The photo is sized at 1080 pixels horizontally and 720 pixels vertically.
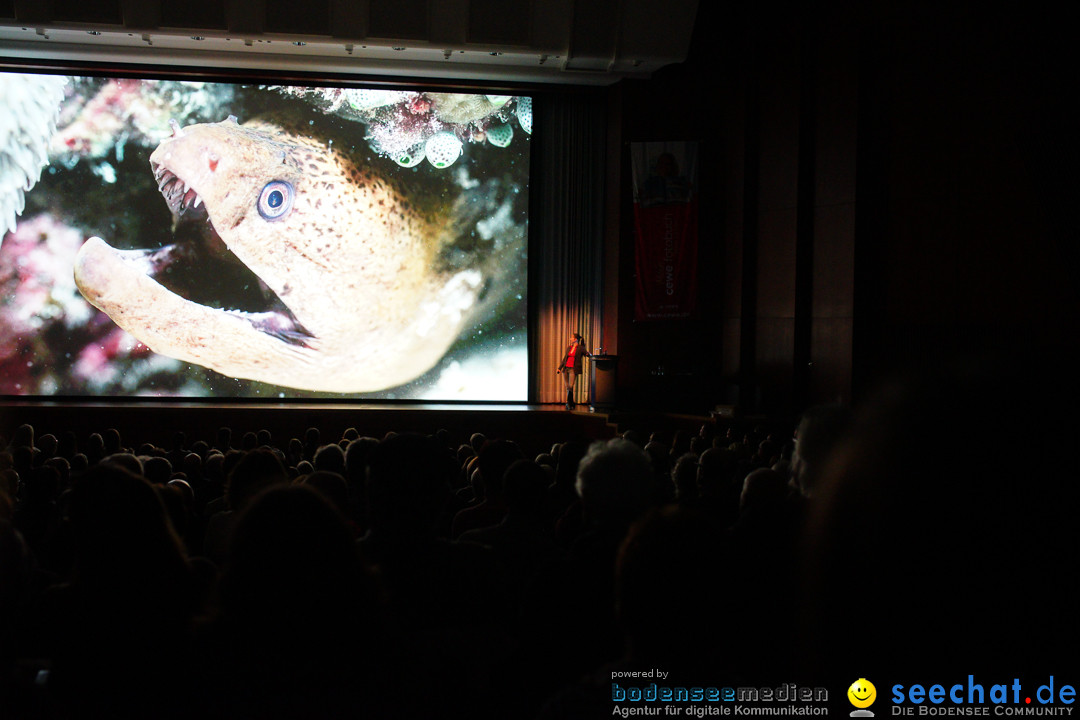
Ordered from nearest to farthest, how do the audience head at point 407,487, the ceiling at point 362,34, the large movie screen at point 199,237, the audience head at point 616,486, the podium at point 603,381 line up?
the audience head at point 407,487
the audience head at point 616,486
the ceiling at point 362,34
the large movie screen at point 199,237
the podium at point 603,381

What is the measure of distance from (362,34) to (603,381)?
18.1 feet

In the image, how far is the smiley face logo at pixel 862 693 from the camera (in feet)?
4.32

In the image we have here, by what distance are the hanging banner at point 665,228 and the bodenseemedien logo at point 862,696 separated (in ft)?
36.7

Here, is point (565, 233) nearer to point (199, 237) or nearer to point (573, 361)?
point (573, 361)

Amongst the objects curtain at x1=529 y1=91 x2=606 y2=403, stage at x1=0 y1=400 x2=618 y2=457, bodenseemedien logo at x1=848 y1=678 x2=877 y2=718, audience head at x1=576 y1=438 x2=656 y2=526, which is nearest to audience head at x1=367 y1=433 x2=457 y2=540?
audience head at x1=576 y1=438 x2=656 y2=526

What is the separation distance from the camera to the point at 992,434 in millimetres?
1060

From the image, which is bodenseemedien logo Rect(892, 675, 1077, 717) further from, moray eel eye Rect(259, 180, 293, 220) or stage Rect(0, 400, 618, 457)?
moray eel eye Rect(259, 180, 293, 220)

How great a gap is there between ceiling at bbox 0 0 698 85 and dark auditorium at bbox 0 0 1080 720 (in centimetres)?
5

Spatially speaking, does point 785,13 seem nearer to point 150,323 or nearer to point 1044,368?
point 150,323

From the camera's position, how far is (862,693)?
1.34 meters

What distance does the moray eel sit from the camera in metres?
11.8

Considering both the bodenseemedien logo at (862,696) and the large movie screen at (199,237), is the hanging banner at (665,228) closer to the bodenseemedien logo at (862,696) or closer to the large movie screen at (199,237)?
the large movie screen at (199,237)

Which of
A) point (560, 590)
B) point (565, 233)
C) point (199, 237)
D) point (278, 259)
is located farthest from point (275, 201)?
point (560, 590)

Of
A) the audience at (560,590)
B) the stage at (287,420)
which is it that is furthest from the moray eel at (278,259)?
the audience at (560,590)
